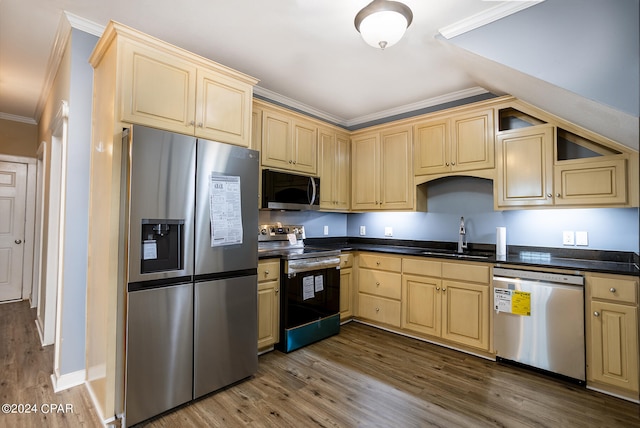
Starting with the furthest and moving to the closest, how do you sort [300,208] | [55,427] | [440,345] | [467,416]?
[300,208] < [440,345] < [467,416] < [55,427]

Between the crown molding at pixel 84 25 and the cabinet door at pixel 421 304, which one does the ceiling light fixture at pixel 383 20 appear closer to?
the crown molding at pixel 84 25

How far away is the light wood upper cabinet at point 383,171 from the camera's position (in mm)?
3699

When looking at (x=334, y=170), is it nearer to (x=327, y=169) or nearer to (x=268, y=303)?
(x=327, y=169)

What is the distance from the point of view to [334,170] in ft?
13.2

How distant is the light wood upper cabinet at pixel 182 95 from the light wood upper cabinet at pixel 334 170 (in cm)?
146

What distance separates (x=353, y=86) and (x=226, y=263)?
89.2 inches

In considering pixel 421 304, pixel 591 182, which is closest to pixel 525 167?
pixel 591 182

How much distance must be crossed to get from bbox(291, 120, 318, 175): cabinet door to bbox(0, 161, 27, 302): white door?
4147 millimetres

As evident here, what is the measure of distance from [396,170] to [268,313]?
85.8 inches

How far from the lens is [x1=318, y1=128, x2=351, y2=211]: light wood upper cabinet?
3.88m

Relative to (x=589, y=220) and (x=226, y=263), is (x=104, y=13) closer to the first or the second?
(x=226, y=263)

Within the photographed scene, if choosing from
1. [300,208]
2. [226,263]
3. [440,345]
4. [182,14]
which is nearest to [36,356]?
[226,263]

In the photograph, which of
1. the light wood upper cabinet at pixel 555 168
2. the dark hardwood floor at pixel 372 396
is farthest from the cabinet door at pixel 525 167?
the dark hardwood floor at pixel 372 396

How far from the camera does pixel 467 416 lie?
6.61 ft
